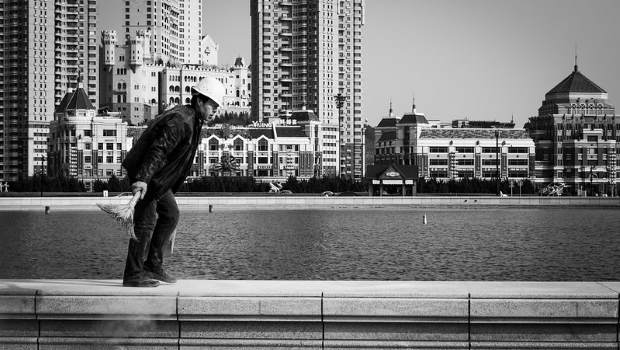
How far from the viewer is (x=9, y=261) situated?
127ft

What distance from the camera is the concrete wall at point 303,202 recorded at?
96.5 meters

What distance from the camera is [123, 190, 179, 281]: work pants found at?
1015cm

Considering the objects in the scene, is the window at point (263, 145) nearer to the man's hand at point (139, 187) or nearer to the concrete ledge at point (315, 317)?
the man's hand at point (139, 187)

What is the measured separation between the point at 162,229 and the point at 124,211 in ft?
3.27

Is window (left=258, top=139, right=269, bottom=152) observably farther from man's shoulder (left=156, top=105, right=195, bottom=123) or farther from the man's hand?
the man's hand

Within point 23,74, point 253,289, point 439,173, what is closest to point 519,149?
point 439,173

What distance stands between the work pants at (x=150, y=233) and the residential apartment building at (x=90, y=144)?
148609mm

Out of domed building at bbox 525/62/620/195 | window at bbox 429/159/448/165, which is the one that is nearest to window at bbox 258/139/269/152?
window at bbox 429/159/448/165

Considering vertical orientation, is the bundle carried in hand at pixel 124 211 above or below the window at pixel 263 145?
below

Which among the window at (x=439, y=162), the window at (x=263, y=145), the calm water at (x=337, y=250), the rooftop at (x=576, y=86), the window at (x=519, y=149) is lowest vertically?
the calm water at (x=337, y=250)

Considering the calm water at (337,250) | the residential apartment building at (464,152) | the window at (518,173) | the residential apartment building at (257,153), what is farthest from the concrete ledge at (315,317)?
the window at (518,173)

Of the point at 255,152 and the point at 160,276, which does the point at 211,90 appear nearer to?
the point at 160,276

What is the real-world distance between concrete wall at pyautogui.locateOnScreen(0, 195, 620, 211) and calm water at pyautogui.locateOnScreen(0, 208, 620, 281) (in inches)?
857

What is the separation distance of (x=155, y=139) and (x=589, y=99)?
177 meters
